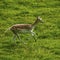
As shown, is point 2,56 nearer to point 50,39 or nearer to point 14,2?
point 50,39

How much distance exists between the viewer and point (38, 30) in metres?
21.6

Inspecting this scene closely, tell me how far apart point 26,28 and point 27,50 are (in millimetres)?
1550

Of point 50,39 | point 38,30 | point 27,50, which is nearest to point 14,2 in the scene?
point 38,30

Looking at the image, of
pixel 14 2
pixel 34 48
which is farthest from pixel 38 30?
pixel 14 2

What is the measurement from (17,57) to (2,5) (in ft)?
35.8

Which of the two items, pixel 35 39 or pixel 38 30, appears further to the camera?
pixel 38 30

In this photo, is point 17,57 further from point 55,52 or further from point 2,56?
point 55,52

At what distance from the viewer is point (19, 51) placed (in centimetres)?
1752

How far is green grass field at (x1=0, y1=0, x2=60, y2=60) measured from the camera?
17188mm

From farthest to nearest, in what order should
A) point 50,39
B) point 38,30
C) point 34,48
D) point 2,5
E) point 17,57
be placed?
point 2,5
point 38,30
point 50,39
point 34,48
point 17,57

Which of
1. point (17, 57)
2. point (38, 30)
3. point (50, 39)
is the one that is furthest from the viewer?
point (38, 30)

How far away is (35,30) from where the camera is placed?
851 inches

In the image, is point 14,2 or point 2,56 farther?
point 14,2

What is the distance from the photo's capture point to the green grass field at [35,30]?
56.4 feet
